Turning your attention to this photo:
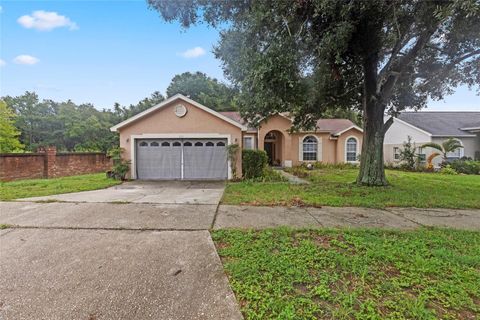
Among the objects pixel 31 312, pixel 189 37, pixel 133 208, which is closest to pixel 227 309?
pixel 31 312

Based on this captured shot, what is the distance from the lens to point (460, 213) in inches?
246

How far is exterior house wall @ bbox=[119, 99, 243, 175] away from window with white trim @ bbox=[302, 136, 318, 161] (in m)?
8.58

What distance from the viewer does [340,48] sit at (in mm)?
5961

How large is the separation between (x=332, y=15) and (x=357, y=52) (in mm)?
2730

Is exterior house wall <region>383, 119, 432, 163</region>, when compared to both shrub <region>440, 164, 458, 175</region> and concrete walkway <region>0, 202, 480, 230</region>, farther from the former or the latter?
concrete walkway <region>0, 202, 480, 230</region>

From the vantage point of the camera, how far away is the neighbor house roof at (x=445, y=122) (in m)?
18.7

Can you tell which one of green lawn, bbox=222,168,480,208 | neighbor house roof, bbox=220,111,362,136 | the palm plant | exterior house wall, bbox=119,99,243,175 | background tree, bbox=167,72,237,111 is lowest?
green lawn, bbox=222,168,480,208

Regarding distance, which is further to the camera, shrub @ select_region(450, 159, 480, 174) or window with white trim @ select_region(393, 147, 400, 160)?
window with white trim @ select_region(393, 147, 400, 160)

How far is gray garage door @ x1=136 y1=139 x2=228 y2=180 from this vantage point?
12.4 meters

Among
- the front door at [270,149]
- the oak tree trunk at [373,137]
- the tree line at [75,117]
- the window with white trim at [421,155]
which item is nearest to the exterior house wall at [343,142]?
the window with white trim at [421,155]

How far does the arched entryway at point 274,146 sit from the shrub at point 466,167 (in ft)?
39.2

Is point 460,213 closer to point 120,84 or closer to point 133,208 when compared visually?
point 133,208

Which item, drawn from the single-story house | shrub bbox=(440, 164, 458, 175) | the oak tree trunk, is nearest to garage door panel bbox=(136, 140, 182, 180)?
the single-story house

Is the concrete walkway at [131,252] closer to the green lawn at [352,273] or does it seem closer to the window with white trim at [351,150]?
the green lawn at [352,273]
